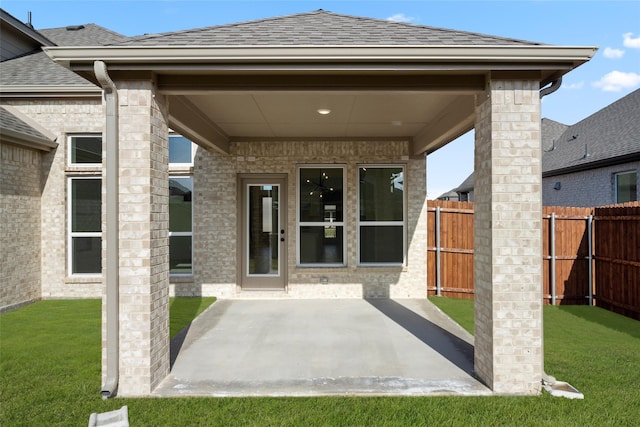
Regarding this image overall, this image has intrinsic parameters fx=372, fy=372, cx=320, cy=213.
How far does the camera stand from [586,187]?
488 inches

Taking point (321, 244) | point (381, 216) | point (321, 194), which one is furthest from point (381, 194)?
point (321, 244)

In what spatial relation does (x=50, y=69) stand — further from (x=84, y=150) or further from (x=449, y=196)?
(x=449, y=196)

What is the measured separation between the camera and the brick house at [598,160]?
10930mm

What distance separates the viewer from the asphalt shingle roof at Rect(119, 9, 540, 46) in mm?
3832

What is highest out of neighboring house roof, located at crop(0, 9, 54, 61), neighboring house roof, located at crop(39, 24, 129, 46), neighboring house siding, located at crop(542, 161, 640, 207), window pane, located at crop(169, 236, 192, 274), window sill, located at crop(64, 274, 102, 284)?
neighboring house roof, located at crop(39, 24, 129, 46)

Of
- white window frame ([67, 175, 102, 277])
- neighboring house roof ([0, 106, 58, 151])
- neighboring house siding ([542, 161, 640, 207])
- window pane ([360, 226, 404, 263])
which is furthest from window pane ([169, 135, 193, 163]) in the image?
neighboring house siding ([542, 161, 640, 207])

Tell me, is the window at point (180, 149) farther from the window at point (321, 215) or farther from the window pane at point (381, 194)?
the window pane at point (381, 194)

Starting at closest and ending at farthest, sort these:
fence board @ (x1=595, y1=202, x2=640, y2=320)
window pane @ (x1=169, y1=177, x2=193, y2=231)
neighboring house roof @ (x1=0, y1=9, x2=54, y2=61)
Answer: fence board @ (x1=595, y1=202, x2=640, y2=320), window pane @ (x1=169, y1=177, x2=193, y2=231), neighboring house roof @ (x1=0, y1=9, x2=54, y2=61)

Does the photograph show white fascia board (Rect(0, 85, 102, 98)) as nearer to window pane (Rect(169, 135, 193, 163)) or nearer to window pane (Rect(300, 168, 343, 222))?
window pane (Rect(169, 135, 193, 163))

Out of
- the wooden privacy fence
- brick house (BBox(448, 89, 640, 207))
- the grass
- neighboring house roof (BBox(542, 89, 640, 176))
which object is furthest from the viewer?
neighboring house roof (BBox(542, 89, 640, 176))

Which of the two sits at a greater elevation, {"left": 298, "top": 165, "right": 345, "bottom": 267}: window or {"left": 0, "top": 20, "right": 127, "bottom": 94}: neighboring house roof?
{"left": 0, "top": 20, "right": 127, "bottom": 94}: neighboring house roof

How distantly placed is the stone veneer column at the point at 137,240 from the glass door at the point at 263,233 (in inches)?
165

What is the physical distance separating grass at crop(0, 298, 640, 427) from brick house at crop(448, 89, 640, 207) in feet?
26.5

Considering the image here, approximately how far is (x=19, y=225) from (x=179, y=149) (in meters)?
3.36
